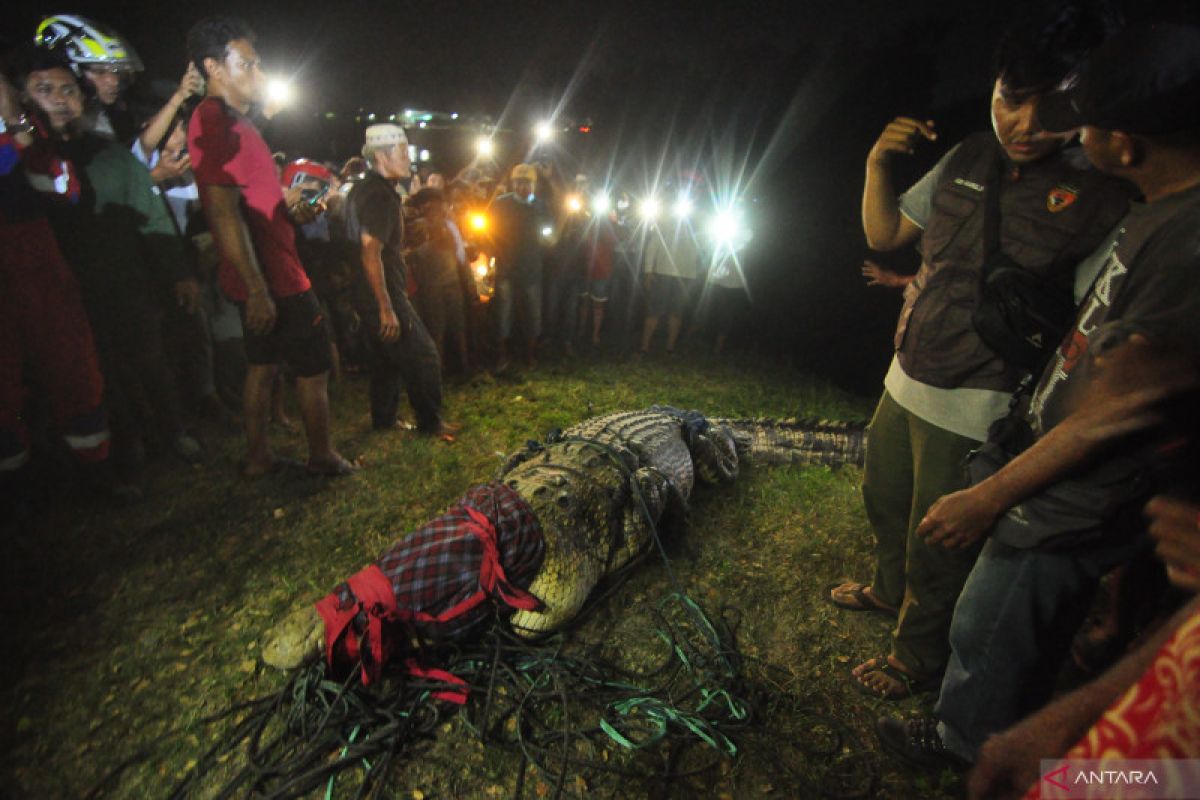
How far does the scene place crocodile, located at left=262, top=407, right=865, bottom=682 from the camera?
6.57 feet

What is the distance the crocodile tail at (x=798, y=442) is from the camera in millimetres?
4207

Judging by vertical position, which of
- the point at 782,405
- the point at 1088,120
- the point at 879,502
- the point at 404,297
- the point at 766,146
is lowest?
the point at 782,405

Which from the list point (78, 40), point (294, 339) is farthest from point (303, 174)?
point (294, 339)

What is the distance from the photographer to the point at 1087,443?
124 centimetres

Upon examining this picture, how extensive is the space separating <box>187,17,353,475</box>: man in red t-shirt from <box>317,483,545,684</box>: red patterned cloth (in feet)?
6.12

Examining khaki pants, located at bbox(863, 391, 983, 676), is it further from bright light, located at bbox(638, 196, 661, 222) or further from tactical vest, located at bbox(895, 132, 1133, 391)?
bright light, located at bbox(638, 196, 661, 222)

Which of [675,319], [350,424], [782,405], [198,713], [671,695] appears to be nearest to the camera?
[198,713]

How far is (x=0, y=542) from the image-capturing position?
9.27 feet

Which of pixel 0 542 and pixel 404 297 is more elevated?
pixel 404 297

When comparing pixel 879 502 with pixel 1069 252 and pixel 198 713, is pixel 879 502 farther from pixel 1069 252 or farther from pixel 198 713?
pixel 198 713

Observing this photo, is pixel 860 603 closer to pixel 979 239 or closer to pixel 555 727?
pixel 555 727

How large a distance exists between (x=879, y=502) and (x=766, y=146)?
15076mm

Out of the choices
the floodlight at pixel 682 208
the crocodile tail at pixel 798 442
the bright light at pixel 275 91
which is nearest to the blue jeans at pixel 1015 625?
the crocodile tail at pixel 798 442

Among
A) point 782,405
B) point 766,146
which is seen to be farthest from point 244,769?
point 766,146
